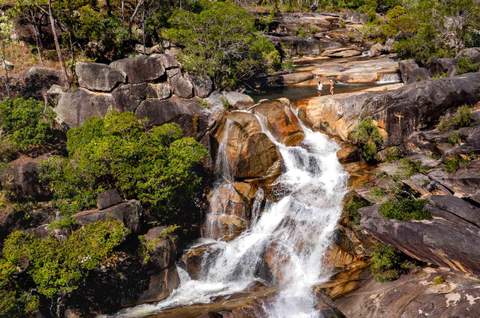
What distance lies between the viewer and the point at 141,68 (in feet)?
123

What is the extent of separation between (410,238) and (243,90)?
29.9 meters

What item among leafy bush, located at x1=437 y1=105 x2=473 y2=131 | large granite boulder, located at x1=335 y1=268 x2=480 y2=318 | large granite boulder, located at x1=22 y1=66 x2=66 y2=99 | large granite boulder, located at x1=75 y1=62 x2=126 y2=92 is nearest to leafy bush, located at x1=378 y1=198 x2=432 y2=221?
large granite boulder, located at x1=335 y1=268 x2=480 y2=318

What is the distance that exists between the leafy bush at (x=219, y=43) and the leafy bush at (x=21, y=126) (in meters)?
14.4

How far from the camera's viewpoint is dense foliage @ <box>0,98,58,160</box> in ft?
95.9

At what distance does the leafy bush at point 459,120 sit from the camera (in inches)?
1190

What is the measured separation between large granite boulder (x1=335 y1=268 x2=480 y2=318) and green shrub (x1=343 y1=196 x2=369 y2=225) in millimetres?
4410

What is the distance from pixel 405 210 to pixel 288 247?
830 cm

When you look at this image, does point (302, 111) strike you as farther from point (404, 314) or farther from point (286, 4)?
point (286, 4)

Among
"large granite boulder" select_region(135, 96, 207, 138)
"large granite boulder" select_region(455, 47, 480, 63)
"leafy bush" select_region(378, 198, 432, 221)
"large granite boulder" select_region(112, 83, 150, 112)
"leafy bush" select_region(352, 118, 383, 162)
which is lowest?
"leafy bush" select_region(378, 198, 432, 221)

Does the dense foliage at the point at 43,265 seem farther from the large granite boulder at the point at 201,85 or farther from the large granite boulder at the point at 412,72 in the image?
the large granite boulder at the point at 412,72

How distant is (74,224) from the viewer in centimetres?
2475

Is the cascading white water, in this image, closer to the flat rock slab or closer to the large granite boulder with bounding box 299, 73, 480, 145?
the large granite boulder with bounding box 299, 73, 480, 145

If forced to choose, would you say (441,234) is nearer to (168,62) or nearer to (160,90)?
(160,90)

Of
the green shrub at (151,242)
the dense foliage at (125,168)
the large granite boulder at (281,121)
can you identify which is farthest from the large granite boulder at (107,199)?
the large granite boulder at (281,121)
